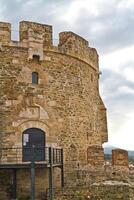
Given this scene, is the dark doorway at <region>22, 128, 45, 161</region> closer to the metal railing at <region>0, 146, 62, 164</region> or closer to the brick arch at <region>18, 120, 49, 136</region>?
the metal railing at <region>0, 146, 62, 164</region>

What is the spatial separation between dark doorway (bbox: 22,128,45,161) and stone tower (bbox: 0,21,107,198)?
174 mm

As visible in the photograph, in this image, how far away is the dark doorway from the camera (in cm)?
1549

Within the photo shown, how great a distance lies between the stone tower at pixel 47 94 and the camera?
617 inches

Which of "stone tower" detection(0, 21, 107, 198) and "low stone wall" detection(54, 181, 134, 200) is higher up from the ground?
"stone tower" detection(0, 21, 107, 198)

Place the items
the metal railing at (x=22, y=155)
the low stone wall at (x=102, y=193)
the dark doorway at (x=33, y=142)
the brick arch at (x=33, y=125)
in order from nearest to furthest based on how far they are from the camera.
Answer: the low stone wall at (x=102, y=193)
the metal railing at (x=22, y=155)
the dark doorway at (x=33, y=142)
the brick arch at (x=33, y=125)

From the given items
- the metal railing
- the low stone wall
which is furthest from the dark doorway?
the low stone wall

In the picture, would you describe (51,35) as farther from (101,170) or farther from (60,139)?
(101,170)

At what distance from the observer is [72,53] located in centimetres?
1747

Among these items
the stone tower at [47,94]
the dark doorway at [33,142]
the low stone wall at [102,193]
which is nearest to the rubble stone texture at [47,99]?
the stone tower at [47,94]

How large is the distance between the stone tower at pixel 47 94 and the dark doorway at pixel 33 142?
0.57ft

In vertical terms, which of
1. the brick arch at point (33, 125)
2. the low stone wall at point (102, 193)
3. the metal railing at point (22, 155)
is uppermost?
the brick arch at point (33, 125)

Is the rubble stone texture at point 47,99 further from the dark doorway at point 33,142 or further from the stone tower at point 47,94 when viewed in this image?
the dark doorway at point 33,142

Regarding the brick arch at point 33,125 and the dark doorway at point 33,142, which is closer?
the dark doorway at point 33,142

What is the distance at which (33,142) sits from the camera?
15.7 metres
